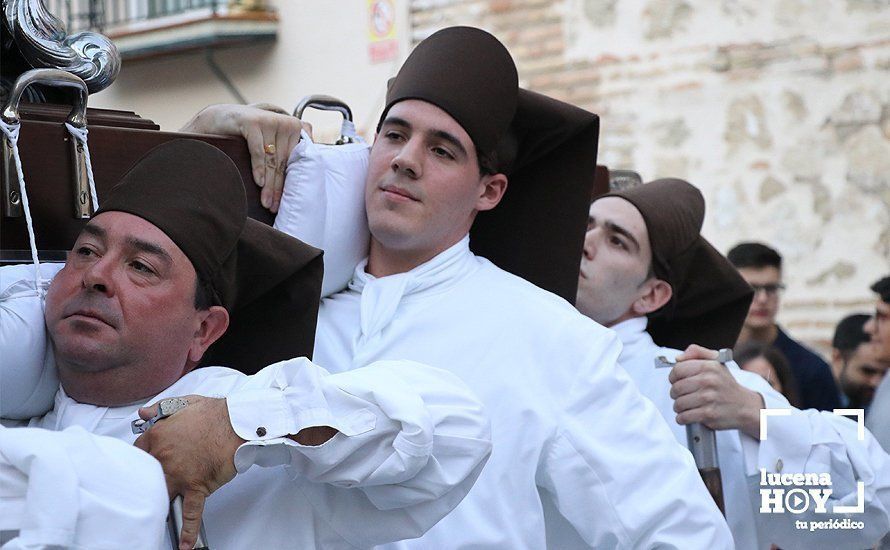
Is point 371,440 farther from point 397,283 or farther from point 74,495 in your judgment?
point 397,283

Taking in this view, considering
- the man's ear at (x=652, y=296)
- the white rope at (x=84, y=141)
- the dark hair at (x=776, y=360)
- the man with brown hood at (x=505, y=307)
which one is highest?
the white rope at (x=84, y=141)

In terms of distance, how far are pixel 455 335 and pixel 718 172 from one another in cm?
423

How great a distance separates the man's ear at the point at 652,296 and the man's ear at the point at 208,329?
6.26ft

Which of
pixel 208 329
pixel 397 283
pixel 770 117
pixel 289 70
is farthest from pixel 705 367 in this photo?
pixel 289 70

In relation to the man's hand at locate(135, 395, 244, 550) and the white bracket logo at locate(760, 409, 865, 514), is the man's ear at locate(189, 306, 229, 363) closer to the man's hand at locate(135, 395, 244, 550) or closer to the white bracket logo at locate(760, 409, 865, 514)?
the man's hand at locate(135, 395, 244, 550)

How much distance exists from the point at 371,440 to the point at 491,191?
1.33 meters

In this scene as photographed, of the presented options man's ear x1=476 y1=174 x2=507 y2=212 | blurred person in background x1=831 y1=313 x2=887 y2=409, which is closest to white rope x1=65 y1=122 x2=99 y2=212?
man's ear x1=476 y1=174 x2=507 y2=212

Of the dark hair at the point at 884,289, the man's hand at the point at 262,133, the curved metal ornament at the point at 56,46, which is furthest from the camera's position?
the dark hair at the point at 884,289

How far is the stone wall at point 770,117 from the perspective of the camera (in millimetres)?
6660

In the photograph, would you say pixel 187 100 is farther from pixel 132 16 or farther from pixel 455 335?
pixel 455 335

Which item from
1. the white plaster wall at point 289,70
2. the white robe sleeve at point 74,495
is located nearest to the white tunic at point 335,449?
the white robe sleeve at point 74,495

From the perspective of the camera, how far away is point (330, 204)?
3.08m

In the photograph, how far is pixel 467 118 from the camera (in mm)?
3209

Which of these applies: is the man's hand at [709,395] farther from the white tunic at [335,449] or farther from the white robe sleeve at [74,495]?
the white robe sleeve at [74,495]
